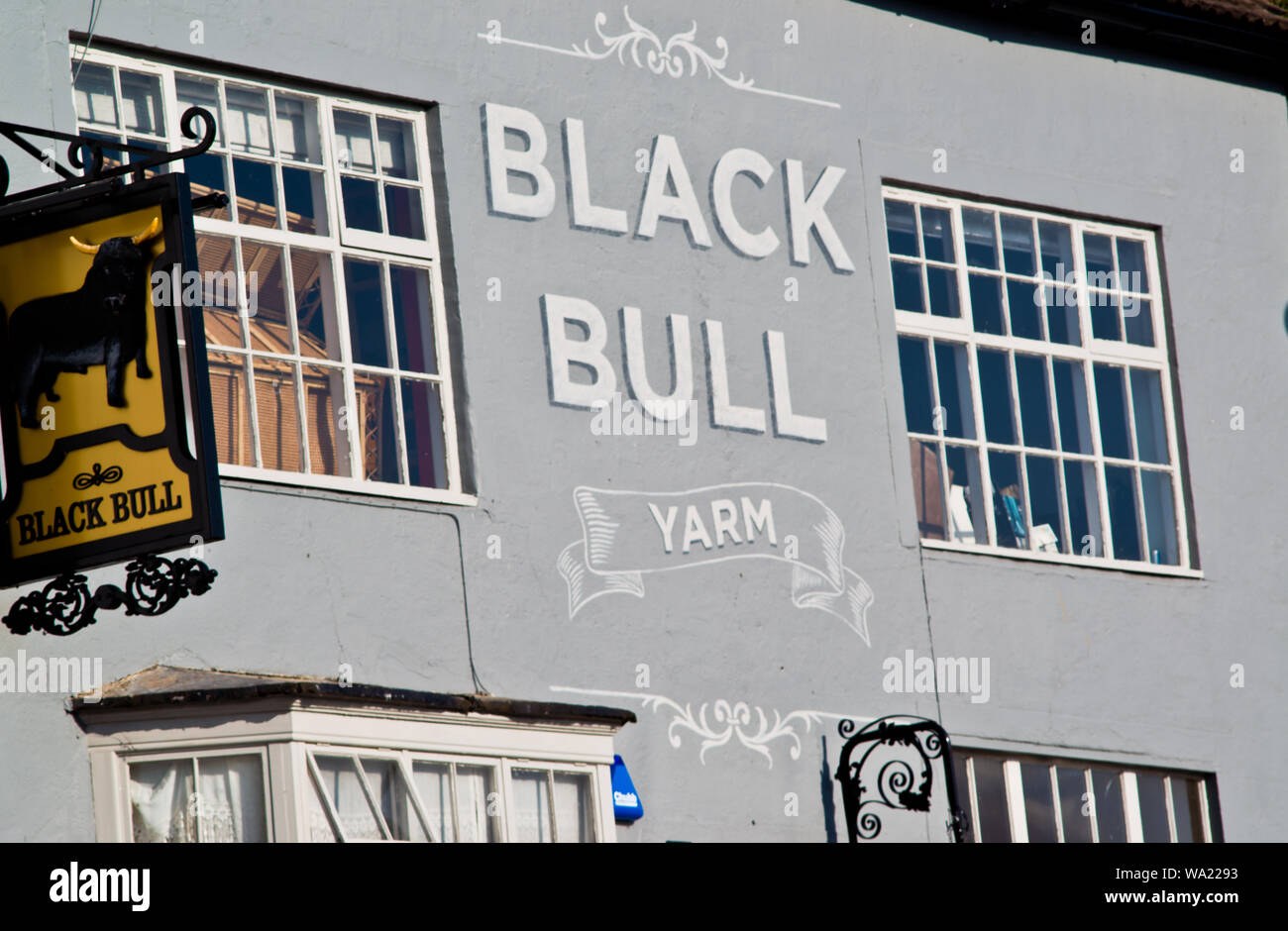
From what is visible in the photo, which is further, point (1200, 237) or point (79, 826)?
point (1200, 237)

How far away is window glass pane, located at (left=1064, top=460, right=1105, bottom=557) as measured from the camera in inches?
515

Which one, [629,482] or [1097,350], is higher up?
[1097,350]

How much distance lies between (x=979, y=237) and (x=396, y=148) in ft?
11.8

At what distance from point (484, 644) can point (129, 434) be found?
2653 mm

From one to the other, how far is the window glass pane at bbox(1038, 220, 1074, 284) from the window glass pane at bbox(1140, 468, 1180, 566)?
4.00 feet

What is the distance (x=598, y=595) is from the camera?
36.4 ft

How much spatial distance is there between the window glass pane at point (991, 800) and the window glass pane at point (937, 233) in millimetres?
2808

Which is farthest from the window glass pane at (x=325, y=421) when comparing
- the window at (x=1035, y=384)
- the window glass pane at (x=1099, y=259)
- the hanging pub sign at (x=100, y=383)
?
the window glass pane at (x=1099, y=259)

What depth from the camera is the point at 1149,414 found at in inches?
535

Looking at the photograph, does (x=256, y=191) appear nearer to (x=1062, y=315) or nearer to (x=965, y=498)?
Answer: (x=965, y=498)

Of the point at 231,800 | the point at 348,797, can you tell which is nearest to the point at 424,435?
the point at 348,797

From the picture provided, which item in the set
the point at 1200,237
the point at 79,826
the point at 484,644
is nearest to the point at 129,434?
the point at 79,826

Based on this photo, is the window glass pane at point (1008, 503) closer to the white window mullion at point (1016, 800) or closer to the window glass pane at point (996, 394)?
the window glass pane at point (996, 394)

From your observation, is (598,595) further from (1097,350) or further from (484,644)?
(1097,350)
